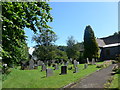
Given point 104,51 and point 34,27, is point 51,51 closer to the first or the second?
point 104,51

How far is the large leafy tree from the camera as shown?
4779 mm

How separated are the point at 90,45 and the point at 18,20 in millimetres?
31988

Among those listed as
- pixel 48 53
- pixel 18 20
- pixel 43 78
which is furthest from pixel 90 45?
pixel 18 20

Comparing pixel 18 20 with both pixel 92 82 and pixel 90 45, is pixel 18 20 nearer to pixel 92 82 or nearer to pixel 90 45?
pixel 92 82

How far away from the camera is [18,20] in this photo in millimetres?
5281

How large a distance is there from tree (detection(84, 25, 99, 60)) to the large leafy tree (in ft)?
97.6

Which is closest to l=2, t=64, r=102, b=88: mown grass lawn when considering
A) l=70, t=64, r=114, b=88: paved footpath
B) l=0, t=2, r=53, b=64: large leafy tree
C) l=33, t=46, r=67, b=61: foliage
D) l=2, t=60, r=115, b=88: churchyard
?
l=2, t=60, r=115, b=88: churchyard

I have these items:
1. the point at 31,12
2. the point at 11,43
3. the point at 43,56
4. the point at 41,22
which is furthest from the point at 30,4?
the point at 43,56

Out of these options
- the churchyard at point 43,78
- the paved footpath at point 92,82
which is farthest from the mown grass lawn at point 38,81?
the paved footpath at point 92,82

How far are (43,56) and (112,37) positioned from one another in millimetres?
25234

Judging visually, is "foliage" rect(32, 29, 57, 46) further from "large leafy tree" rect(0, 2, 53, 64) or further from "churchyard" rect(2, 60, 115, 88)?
"large leafy tree" rect(0, 2, 53, 64)

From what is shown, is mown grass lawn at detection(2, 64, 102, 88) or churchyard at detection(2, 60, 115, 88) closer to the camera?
mown grass lawn at detection(2, 64, 102, 88)

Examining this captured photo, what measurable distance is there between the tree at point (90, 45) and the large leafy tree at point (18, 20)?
1171 inches

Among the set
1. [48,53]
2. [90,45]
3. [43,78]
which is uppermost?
[90,45]
